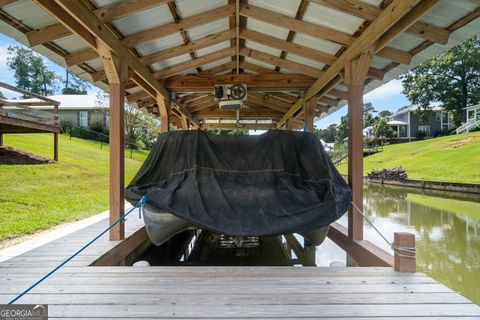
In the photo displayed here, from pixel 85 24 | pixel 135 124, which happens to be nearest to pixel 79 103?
pixel 135 124

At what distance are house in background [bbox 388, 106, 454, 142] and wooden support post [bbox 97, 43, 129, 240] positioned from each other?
114 feet

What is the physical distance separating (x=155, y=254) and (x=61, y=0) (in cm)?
378

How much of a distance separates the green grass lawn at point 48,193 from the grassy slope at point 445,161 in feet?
47.0

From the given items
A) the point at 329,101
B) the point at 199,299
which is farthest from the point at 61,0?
the point at 329,101

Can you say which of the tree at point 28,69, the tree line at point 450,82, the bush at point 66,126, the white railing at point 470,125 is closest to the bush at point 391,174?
the white railing at point 470,125

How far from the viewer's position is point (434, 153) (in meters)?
20.0

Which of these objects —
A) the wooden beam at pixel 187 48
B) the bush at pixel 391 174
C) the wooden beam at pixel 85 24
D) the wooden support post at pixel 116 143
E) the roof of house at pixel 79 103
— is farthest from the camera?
the roof of house at pixel 79 103

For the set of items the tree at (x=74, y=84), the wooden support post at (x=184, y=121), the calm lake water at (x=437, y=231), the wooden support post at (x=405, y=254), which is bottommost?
the calm lake water at (x=437, y=231)

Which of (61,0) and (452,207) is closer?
(61,0)

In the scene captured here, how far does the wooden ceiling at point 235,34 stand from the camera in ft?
9.41

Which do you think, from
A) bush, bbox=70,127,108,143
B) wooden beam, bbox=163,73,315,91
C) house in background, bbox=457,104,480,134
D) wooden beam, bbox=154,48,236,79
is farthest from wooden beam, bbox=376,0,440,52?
house in background, bbox=457,104,480,134

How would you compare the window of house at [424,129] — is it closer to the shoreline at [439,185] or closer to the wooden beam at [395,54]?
the shoreline at [439,185]

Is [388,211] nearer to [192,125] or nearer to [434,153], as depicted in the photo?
[192,125]

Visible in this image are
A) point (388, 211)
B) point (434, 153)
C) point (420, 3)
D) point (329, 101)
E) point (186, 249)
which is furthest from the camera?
point (434, 153)
